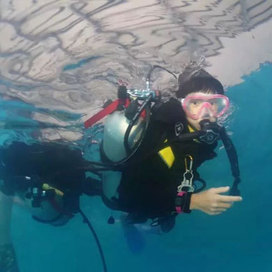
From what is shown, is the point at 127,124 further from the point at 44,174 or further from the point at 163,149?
the point at 44,174

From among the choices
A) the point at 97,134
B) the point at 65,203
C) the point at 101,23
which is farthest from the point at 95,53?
the point at 97,134

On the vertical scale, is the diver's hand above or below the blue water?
above

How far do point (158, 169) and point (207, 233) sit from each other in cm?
3682

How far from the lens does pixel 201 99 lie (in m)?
6.69

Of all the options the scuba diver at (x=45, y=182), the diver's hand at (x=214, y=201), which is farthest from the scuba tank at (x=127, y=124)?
the scuba diver at (x=45, y=182)

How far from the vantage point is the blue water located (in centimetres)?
1422

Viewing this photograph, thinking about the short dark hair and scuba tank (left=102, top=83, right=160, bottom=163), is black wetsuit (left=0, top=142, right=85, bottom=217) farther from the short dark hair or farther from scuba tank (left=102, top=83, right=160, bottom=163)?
the short dark hair

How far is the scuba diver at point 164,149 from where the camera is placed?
20.1ft

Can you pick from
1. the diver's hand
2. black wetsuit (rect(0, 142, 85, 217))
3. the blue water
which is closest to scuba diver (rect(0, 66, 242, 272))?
the diver's hand

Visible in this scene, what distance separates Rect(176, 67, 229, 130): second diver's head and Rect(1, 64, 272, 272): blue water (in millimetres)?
4367

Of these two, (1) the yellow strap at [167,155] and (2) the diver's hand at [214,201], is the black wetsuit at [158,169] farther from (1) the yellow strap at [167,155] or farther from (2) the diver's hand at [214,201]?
(2) the diver's hand at [214,201]

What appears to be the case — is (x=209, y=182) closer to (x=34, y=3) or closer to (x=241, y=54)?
(x=241, y=54)

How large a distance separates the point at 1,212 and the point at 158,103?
8800 millimetres

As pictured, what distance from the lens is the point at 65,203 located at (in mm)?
9195
